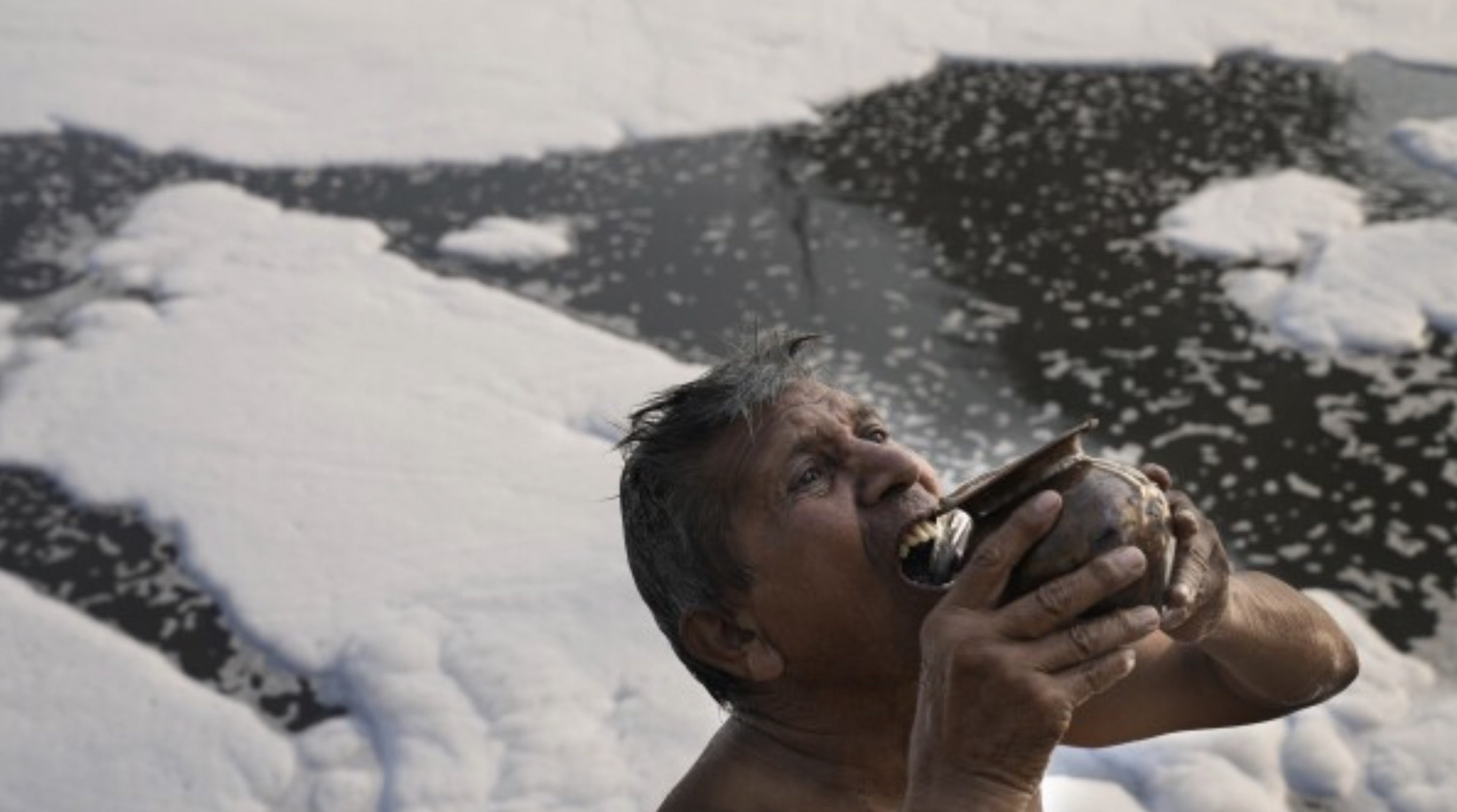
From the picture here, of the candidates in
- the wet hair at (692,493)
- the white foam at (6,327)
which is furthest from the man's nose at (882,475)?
the white foam at (6,327)

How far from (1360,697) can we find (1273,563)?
43 centimetres

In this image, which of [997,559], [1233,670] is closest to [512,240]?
[1233,670]

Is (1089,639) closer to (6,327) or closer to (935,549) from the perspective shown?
(935,549)

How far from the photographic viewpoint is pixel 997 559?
1.57 metres

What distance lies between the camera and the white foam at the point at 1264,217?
186 inches

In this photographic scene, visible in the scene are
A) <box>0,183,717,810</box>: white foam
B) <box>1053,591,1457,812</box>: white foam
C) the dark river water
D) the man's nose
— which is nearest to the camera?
the man's nose

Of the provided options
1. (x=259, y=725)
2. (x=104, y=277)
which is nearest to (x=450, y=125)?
(x=104, y=277)

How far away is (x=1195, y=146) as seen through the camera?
17.7 ft

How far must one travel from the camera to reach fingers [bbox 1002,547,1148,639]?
153 centimetres

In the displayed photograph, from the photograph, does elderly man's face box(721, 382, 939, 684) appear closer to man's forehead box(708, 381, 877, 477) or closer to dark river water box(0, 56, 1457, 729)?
man's forehead box(708, 381, 877, 477)

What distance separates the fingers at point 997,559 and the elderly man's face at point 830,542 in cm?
16

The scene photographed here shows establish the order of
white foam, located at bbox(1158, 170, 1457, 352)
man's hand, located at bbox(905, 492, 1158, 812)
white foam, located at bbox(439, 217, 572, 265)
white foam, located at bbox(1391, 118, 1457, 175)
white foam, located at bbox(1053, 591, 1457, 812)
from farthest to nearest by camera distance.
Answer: white foam, located at bbox(1391, 118, 1457, 175) → white foam, located at bbox(439, 217, 572, 265) → white foam, located at bbox(1158, 170, 1457, 352) → white foam, located at bbox(1053, 591, 1457, 812) → man's hand, located at bbox(905, 492, 1158, 812)

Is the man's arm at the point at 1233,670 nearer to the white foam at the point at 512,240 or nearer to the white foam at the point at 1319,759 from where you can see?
the white foam at the point at 1319,759

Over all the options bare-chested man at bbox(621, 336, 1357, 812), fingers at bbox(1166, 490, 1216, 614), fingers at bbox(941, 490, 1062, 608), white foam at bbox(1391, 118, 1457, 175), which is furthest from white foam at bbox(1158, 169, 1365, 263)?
fingers at bbox(941, 490, 1062, 608)
